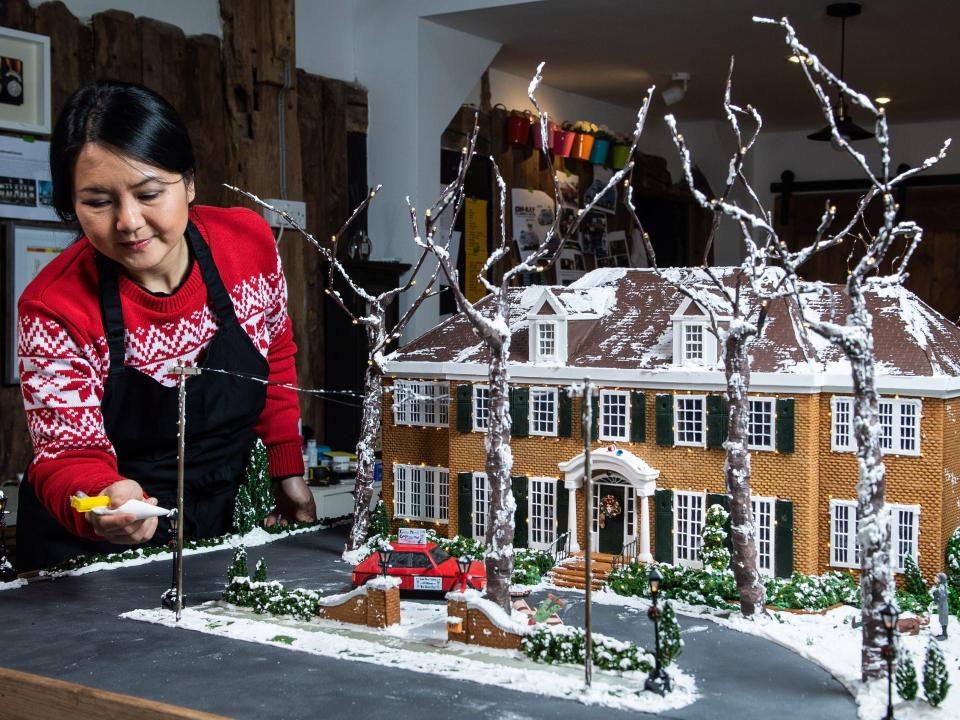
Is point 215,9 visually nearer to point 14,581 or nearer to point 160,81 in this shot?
point 160,81

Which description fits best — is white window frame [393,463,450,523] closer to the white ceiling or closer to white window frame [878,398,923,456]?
white window frame [878,398,923,456]

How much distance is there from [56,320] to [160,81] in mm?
2894

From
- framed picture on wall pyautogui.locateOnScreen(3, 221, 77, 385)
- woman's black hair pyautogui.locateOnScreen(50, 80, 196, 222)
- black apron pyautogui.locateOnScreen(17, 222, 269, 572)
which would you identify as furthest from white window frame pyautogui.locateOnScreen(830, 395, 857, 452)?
framed picture on wall pyautogui.locateOnScreen(3, 221, 77, 385)

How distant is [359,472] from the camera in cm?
496

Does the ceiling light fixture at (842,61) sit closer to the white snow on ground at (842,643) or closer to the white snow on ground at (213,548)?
the white snow on ground at (842,643)

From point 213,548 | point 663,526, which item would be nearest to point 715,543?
point 663,526

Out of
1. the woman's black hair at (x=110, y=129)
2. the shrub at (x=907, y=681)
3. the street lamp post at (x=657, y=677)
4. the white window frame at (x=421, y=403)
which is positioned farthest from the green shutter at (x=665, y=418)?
the woman's black hair at (x=110, y=129)

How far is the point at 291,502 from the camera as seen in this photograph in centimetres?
560

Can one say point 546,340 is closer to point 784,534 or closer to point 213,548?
point 784,534

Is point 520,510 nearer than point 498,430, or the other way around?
point 498,430

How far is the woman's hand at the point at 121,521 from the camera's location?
164 inches

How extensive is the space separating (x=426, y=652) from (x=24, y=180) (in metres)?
3.86

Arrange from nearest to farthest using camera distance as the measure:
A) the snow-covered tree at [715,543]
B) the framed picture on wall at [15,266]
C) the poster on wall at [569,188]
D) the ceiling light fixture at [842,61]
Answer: the snow-covered tree at [715,543], the framed picture on wall at [15,266], the ceiling light fixture at [842,61], the poster on wall at [569,188]

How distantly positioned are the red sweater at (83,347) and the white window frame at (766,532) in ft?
7.32
